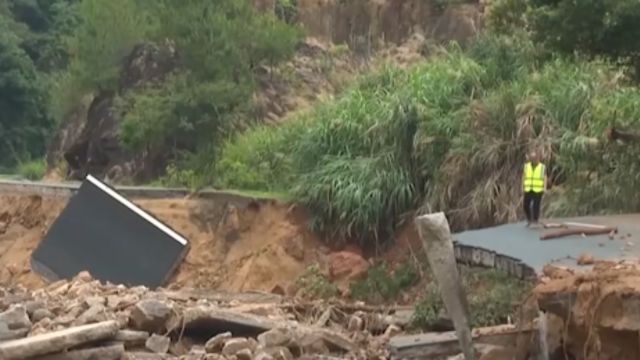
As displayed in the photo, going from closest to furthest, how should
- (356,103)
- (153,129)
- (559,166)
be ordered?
(559,166), (356,103), (153,129)

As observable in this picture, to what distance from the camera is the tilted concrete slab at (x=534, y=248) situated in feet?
45.3

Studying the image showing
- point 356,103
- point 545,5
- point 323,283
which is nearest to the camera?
point 545,5

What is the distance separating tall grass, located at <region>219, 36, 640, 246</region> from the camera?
20.9m

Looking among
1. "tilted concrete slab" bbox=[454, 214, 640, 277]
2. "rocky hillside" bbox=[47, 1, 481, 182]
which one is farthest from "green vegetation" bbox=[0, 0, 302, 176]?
"tilted concrete slab" bbox=[454, 214, 640, 277]

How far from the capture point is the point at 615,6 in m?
16.2

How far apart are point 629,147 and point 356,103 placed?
6815 mm

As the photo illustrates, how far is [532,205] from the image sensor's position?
55.0 ft

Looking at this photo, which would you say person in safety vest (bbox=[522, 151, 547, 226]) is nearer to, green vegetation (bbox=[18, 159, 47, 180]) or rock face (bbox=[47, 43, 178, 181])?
rock face (bbox=[47, 43, 178, 181])

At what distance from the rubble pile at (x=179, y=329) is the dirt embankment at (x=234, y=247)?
308cm

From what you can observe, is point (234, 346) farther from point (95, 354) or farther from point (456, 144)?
point (456, 144)

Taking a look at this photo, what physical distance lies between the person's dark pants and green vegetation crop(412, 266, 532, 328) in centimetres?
77

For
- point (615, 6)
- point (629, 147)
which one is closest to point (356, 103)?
point (629, 147)

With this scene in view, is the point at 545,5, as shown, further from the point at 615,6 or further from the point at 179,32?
the point at 179,32

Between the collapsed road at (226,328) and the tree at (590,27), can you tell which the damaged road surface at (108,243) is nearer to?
the collapsed road at (226,328)
